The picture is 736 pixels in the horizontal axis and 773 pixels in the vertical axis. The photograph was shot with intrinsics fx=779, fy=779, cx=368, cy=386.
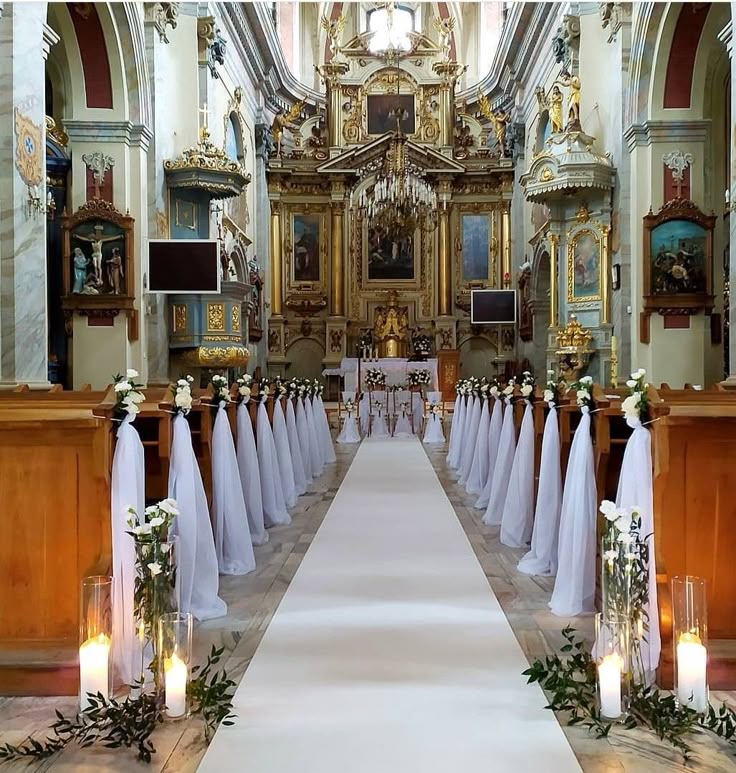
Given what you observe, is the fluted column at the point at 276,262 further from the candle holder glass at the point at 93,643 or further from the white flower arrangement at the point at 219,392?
the candle holder glass at the point at 93,643

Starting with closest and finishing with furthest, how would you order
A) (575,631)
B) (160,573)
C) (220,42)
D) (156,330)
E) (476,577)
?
1. (160,573)
2. (575,631)
3. (476,577)
4. (156,330)
5. (220,42)

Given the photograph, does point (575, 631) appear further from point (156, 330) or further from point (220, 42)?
point (220, 42)

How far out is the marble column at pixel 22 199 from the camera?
6.97 metres

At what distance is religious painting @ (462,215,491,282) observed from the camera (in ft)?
69.9

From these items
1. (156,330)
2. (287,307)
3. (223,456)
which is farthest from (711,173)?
(287,307)

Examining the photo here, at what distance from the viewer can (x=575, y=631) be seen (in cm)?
392

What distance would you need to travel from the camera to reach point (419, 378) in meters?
16.2

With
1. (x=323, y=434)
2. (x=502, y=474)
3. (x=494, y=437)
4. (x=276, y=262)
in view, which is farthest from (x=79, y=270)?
(x=276, y=262)

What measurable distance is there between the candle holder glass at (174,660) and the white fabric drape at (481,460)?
548 cm

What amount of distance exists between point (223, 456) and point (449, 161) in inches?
674

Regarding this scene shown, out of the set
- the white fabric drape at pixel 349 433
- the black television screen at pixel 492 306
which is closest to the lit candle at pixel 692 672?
the white fabric drape at pixel 349 433

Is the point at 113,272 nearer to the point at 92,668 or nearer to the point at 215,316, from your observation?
the point at 215,316

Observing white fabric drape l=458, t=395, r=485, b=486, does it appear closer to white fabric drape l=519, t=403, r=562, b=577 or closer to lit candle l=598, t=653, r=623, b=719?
white fabric drape l=519, t=403, r=562, b=577

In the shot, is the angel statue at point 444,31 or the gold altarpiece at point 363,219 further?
the angel statue at point 444,31
